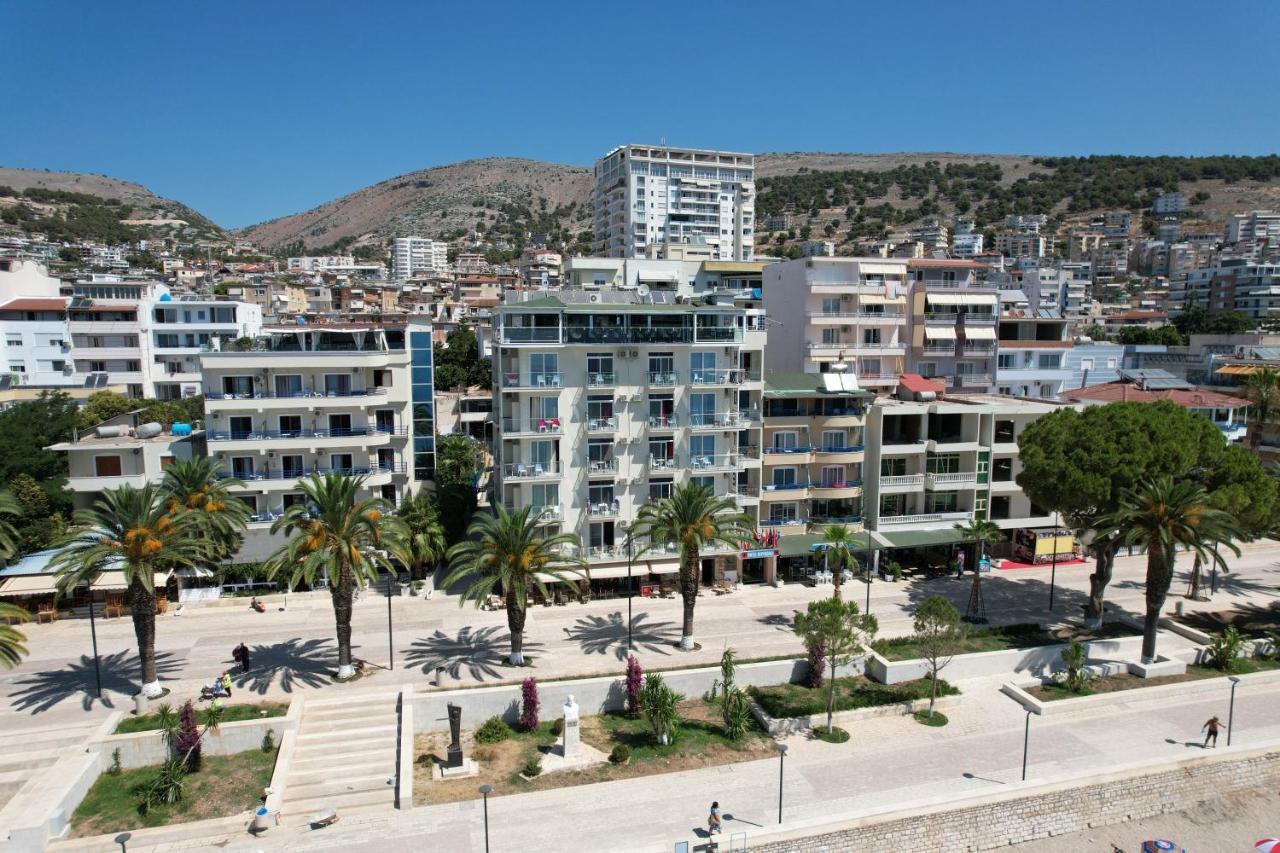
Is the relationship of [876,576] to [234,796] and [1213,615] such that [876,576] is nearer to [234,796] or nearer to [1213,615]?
[1213,615]

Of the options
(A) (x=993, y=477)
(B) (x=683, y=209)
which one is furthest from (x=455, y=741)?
(B) (x=683, y=209)

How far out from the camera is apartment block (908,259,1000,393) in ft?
195

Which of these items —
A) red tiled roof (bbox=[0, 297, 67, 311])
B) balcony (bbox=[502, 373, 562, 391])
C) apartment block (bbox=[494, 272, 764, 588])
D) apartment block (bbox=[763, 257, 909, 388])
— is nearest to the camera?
balcony (bbox=[502, 373, 562, 391])

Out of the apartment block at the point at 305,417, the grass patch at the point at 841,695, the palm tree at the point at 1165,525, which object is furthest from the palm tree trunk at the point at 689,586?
the palm tree at the point at 1165,525

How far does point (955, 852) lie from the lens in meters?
26.0

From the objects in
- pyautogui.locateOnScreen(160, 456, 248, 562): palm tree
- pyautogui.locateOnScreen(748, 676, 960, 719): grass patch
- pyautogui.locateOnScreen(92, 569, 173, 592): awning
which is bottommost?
pyautogui.locateOnScreen(748, 676, 960, 719): grass patch

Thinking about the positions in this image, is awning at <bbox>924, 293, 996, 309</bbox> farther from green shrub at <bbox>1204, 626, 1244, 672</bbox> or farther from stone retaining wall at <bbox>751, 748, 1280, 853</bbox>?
stone retaining wall at <bbox>751, 748, 1280, 853</bbox>

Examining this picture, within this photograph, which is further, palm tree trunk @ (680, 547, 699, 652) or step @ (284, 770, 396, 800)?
palm tree trunk @ (680, 547, 699, 652)

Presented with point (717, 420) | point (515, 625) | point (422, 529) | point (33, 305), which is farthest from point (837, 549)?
point (33, 305)

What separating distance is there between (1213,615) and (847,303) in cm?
2877

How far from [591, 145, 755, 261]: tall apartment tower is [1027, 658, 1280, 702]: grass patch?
378 feet

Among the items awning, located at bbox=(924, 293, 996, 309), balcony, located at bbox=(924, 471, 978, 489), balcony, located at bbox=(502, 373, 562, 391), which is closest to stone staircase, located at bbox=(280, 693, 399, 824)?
balcony, located at bbox=(502, 373, 562, 391)

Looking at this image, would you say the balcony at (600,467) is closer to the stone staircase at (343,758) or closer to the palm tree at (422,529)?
the palm tree at (422,529)

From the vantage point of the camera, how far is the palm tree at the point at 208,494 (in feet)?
116
